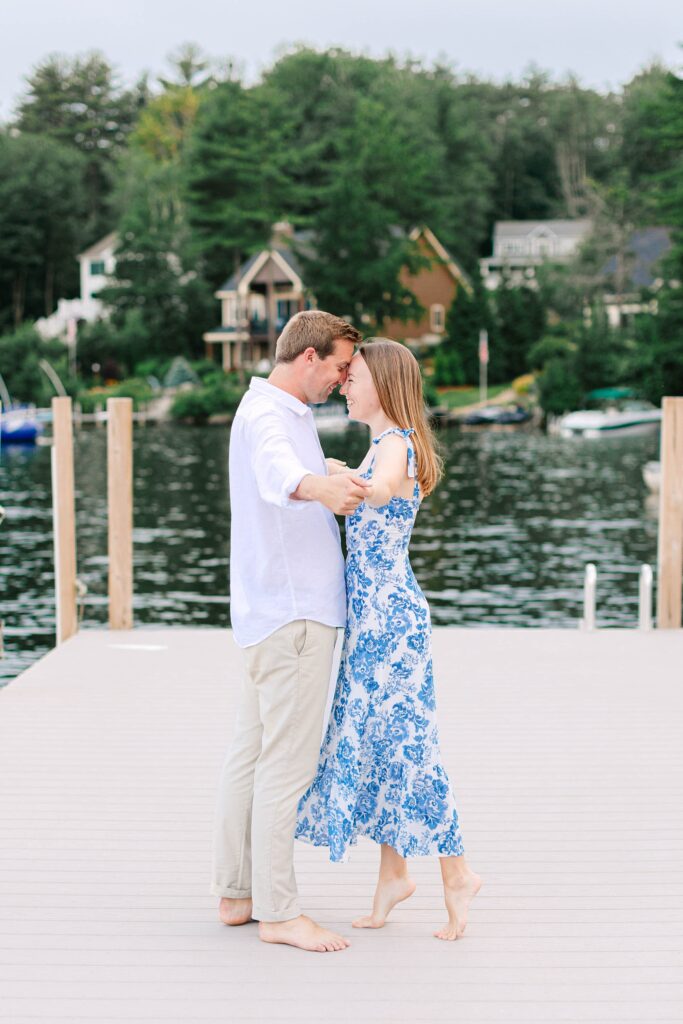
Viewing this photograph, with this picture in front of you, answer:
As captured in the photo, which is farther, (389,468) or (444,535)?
(444,535)

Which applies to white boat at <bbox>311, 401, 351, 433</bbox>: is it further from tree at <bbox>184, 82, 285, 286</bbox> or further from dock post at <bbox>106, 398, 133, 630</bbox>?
dock post at <bbox>106, 398, 133, 630</bbox>

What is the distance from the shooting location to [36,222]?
69.6 m

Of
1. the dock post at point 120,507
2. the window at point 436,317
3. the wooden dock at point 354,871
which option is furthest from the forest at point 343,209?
the wooden dock at point 354,871

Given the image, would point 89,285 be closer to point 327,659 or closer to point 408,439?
point 408,439

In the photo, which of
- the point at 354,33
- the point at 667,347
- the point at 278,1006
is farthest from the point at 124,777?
the point at 354,33

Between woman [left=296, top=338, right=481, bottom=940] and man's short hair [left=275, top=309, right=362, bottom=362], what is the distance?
14 centimetres

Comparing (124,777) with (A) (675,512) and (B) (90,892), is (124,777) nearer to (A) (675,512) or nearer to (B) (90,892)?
(B) (90,892)

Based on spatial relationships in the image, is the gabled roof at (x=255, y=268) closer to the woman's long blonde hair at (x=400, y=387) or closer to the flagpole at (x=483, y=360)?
the flagpole at (x=483, y=360)

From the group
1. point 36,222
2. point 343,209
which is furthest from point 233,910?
point 36,222

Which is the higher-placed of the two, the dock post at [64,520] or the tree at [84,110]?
the tree at [84,110]

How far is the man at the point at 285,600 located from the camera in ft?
12.7

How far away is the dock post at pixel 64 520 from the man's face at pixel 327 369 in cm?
538

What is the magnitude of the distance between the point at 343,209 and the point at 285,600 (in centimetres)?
6060

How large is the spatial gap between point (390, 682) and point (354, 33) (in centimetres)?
8182
